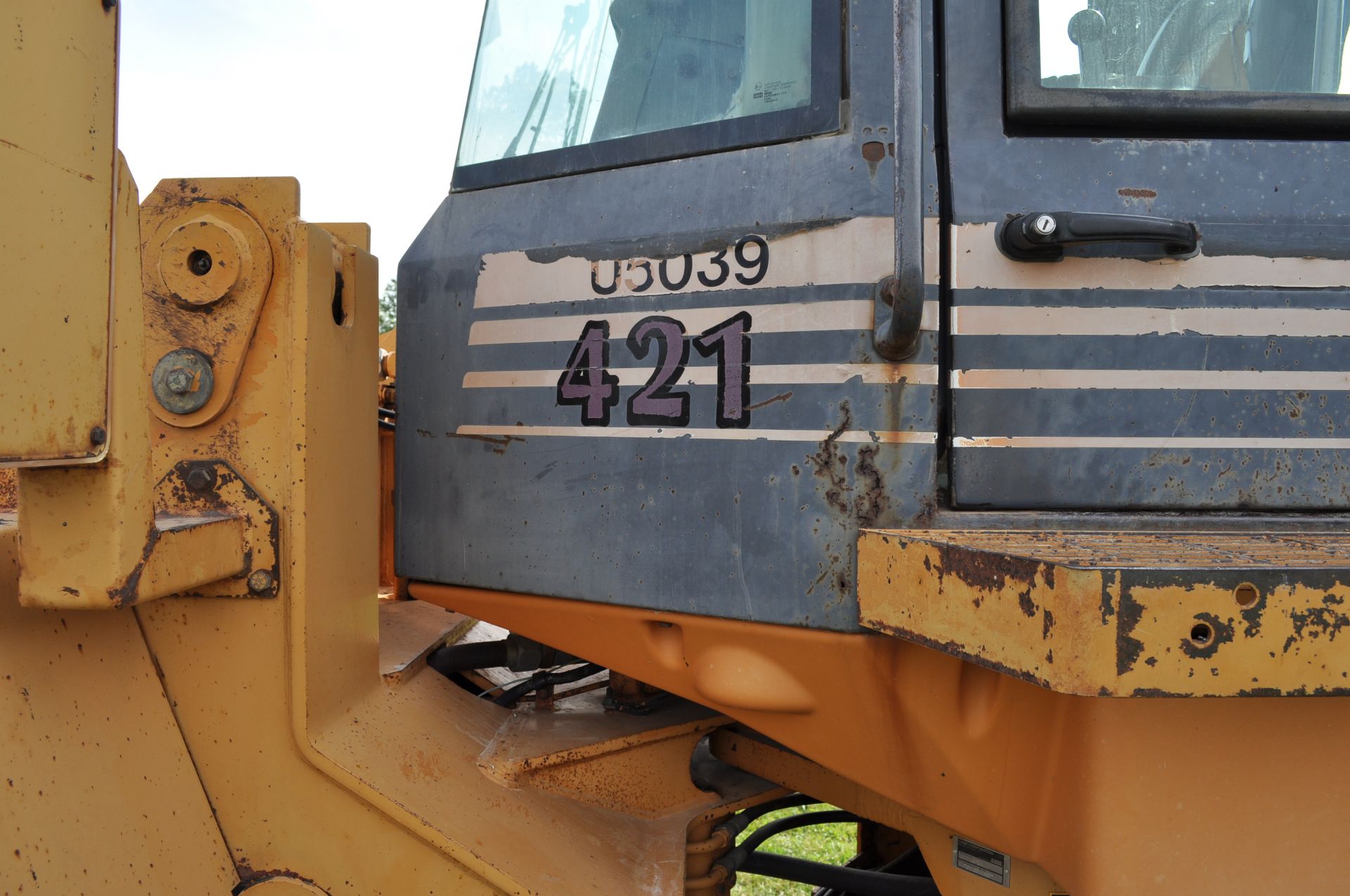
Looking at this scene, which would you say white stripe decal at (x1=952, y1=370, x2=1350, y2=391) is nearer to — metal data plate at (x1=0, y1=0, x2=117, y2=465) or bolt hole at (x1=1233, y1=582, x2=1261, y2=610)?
bolt hole at (x1=1233, y1=582, x2=1261, y2=610)

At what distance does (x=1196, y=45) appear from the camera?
150 centimetres

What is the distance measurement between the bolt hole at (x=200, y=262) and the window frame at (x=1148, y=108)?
4.06ft

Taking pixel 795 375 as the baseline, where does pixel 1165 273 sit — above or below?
above

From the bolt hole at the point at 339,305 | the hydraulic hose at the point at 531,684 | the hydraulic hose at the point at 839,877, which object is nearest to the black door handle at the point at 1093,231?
the bolt hole at the point at 339,305

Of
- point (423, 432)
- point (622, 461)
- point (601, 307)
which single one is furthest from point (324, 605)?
point (601, 307)

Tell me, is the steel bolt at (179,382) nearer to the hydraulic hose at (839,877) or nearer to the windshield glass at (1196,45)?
the windshield glass at (1196,45)

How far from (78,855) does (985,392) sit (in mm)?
1502

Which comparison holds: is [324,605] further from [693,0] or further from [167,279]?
[693,0]

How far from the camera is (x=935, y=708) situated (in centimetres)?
147

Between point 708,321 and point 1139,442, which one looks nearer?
point 1139,442

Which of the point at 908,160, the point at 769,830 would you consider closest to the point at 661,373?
the point at 908,160

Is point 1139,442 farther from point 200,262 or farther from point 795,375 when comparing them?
point 200,262

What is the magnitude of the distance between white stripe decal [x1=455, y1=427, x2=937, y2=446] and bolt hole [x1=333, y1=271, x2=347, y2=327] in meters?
0.28

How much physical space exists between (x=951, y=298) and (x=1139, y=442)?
340 mm
